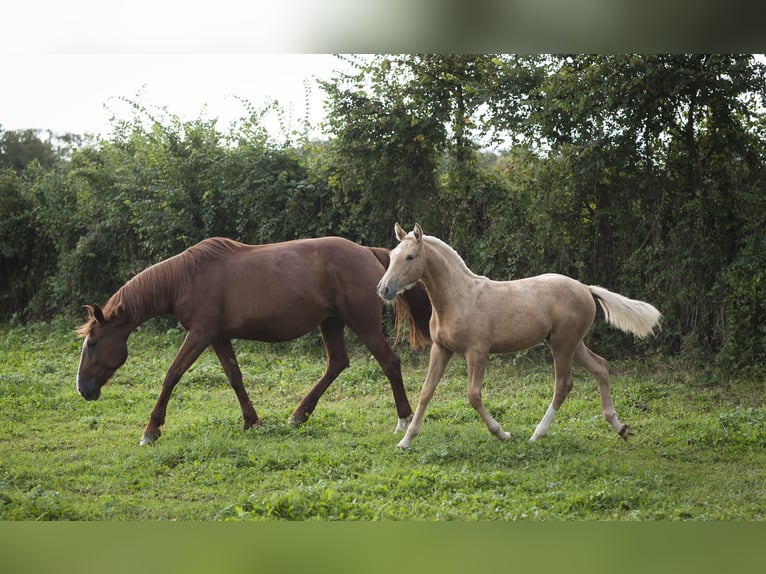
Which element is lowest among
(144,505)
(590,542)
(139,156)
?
(144,505)

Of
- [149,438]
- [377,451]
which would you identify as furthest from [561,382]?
[149,438]

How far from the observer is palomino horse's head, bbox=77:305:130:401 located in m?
5.88

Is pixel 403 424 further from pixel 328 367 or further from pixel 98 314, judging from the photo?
pixel 98 314

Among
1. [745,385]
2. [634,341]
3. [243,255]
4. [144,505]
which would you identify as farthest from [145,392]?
[745,385]

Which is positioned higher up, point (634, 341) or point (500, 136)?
point (500, 136)

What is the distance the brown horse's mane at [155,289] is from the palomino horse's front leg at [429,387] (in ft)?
7.01

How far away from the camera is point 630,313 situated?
5430mm

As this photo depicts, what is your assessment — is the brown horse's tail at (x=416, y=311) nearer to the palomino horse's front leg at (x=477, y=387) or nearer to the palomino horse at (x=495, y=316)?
the palomino horse at (x=495, y=316)

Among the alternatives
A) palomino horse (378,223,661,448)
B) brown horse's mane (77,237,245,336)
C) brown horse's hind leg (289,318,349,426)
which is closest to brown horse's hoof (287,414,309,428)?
brown horse's hind leg (289,318,349,426)

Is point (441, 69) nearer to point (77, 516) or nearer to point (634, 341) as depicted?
point (634, 341)

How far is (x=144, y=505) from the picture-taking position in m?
4.11

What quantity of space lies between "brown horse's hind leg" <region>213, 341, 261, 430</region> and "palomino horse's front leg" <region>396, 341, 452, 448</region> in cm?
140

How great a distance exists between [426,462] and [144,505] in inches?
72.5

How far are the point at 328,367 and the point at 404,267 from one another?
5.64 feet
